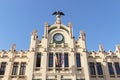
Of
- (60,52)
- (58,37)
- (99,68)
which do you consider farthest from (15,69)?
(99,68)

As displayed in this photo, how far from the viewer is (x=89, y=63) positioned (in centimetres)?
3766

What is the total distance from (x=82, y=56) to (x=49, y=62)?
6.79 meters

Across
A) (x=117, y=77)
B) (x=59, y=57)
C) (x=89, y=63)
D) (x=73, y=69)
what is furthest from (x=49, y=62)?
(x=117, y=77)

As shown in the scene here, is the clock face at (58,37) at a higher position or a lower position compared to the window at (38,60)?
higher

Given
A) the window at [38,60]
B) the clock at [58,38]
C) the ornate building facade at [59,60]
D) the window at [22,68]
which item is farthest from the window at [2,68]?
the clock at [58,38]

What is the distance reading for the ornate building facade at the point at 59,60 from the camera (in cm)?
3409

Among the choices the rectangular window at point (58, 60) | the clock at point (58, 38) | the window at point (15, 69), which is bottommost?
the window at point (15, 69)

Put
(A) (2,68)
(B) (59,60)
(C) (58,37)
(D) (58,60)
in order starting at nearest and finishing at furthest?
(D) (58,60) → (B) (59,60) → (A) (2,68) → (C) (58,37)

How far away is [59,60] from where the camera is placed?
118 ft

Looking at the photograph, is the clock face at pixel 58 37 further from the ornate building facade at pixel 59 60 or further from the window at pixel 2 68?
the window at pixel 2 68

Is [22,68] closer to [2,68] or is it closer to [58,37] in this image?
[2,68]

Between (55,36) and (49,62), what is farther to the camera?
(55,36)

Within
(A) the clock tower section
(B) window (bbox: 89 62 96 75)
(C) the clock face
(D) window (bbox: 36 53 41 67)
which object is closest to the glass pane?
(A) the clock tower section

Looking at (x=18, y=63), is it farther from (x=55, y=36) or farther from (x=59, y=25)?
(x=59, y=25)
